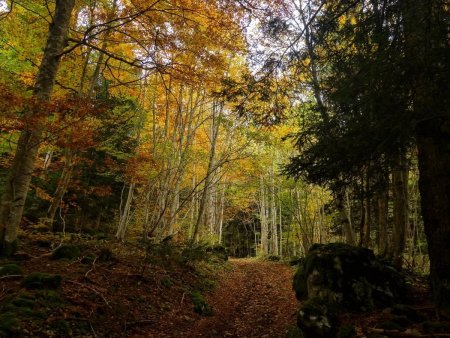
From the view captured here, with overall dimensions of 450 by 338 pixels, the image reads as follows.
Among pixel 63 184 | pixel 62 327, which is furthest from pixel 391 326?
pixel 63 184

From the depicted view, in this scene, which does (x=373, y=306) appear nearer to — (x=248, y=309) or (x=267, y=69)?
(x=248, y=309)

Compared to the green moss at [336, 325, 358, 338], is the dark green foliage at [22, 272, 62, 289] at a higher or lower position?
higher

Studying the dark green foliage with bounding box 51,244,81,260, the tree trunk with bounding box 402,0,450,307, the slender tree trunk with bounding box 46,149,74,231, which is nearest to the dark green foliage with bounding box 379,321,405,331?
the tree trunk with bounding box 402,0,450,307

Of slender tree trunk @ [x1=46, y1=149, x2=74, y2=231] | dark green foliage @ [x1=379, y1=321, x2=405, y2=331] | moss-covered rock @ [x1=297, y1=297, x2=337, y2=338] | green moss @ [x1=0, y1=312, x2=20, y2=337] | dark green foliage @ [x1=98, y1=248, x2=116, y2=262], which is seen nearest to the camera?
green moss @ [x1=0, y1=312, x2=20, y2=337]

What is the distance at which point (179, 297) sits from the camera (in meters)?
7.88

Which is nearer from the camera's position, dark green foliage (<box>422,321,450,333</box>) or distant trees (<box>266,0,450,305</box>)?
dark green foliage (<box>422,321,450,333</box>)

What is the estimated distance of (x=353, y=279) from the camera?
20.5ft

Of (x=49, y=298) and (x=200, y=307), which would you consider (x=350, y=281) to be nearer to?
(x=200, y=307)

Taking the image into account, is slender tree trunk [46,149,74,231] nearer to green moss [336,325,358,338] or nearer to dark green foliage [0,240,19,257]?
dark green foliage [0,240,19,257]

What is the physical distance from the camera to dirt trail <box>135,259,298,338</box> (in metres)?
6.23

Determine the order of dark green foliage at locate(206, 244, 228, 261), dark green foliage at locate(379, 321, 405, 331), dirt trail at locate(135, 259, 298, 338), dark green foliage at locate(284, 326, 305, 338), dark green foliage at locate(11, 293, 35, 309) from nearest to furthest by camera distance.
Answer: dark green foliage at locate(11, 293, 35, 309) → dark green foliage at locate(379, 321, 405, 331) → dark green foliage at locate(284, 326, 305, 338) → dirt trail at locate(135, 259, 298, 338) → dark green foliage at locate(206, 244, 228, 261)

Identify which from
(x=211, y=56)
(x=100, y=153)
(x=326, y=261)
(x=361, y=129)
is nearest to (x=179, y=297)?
(x=326, y=261)

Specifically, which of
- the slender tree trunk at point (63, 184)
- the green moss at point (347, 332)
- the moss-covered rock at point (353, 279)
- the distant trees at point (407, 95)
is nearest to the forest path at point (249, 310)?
the moss-covered rock at point (353, 279)

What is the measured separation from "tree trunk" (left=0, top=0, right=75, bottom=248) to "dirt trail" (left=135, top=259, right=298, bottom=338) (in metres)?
3.42
